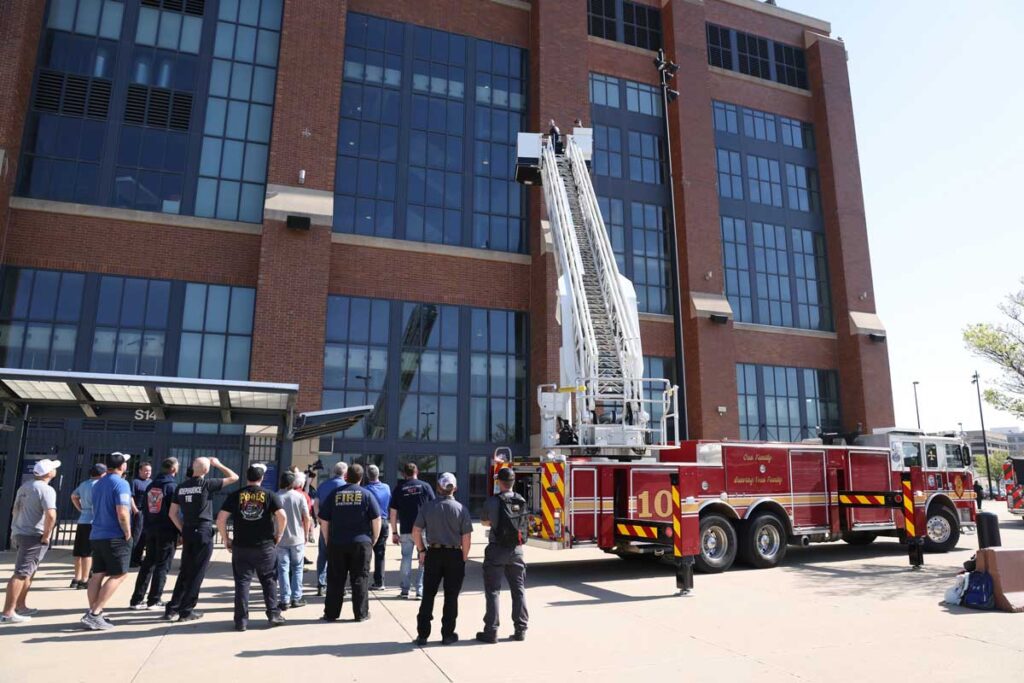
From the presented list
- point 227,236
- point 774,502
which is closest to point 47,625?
point 774,502

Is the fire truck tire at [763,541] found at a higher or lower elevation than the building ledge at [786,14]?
lower

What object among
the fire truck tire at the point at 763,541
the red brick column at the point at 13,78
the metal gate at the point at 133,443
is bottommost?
the fire truck tire at the point at 763,541

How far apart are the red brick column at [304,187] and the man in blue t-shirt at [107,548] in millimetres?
13433

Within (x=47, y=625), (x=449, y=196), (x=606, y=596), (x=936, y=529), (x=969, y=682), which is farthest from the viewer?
(x=449, y=196)

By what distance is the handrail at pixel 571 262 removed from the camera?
40.2 ft

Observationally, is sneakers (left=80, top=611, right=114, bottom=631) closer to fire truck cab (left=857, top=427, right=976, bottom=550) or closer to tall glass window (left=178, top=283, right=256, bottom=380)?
fire truck cab (left=857, top=427, right=976, bottom=550)

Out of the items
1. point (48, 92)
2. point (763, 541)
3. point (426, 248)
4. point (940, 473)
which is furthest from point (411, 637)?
point (48, 92)

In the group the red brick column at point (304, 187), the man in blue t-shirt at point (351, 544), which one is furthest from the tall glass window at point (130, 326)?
the man in blue t-shirt at point (351, 544)

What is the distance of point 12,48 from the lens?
20.0 m

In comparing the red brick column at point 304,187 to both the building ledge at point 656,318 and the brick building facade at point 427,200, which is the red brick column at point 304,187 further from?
the building ledge at point 656,318

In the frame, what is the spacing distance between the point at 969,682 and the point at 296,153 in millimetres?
21840

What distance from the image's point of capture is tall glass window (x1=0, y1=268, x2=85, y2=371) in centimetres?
1966

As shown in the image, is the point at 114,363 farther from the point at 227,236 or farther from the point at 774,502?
the point at 774,502

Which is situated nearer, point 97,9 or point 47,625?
point 47,625
